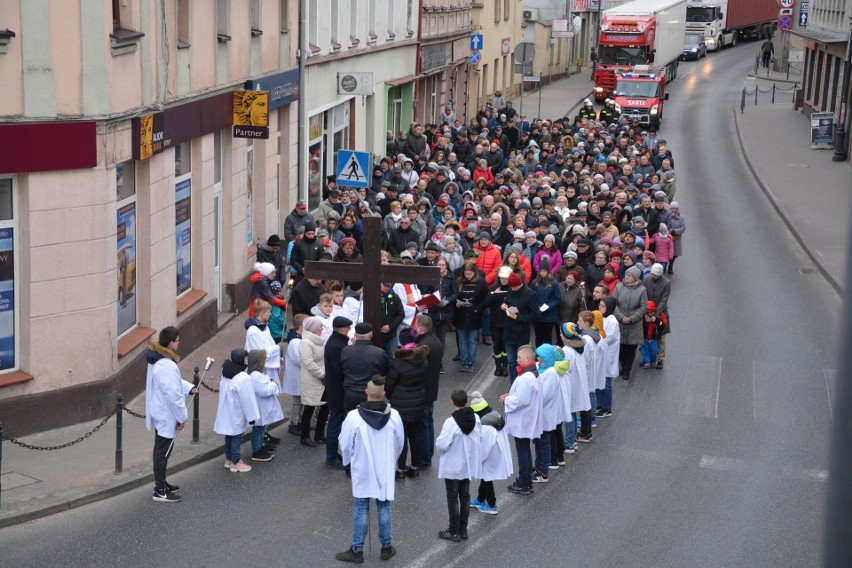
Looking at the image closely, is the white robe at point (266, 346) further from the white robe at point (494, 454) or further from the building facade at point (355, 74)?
the building facade at point (355, 74)

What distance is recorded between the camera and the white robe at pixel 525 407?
11516 mm

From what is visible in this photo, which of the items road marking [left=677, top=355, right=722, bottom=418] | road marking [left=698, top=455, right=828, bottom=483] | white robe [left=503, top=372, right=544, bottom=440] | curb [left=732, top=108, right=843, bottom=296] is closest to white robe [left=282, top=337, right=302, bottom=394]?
white robe [left=503, top=372, right=544, bottom=440]

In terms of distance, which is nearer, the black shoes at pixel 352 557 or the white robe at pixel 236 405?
the black shoes at pixel 352 557

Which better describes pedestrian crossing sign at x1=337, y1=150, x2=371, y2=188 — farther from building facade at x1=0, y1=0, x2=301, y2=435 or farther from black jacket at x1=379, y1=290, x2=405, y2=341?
black jacket at x1=379, y1=290, x2=405, y2=341

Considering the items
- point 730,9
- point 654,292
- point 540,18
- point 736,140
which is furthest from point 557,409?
point 730,9

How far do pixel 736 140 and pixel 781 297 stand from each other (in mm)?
25247

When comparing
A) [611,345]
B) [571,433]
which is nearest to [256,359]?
[571,433]

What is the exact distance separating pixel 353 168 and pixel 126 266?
636 cm

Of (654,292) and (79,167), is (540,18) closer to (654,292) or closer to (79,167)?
(654,292)

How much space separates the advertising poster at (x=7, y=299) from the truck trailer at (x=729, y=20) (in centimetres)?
6707

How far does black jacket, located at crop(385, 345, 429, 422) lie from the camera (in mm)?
11656

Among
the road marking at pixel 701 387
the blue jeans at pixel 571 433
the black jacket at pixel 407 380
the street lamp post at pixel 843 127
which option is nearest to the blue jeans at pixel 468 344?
the road marking at pixel 701 387

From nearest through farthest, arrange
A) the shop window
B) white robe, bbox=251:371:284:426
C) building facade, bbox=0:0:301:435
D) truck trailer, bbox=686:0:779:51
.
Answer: white robe, bbox=251:371:284:426 → building facade, bbox=0:0:301:435 → the shop window → truck trailer, bbox=686:0:779:51

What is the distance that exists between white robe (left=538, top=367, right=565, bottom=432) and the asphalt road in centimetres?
69
